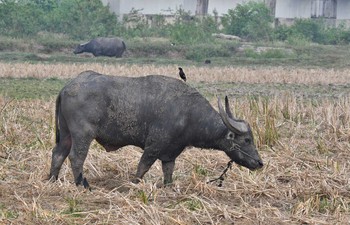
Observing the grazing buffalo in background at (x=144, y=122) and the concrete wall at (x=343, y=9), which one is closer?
the grazing buffalo in background at (x=144, y=122)

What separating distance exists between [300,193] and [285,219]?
97cm

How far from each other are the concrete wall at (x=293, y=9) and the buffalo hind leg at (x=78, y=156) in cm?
3063

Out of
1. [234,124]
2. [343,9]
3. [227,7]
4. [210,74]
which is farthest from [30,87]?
[343,9]

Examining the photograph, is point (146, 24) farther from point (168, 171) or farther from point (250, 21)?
point (168, 171)

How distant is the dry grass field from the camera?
255 inches

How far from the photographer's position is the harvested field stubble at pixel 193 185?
6.47 m

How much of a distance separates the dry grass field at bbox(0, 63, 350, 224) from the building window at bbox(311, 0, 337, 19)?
26100 millimetres

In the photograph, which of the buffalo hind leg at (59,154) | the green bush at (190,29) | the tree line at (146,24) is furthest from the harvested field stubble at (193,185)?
the tree line at (146,24)

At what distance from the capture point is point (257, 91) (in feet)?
58.5

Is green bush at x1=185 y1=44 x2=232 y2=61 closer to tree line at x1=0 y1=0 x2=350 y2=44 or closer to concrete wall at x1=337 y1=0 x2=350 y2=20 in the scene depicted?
tree line at x1=0 y1=0 x2=350 y2=44

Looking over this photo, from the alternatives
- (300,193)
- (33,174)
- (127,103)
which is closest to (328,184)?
(300,193)

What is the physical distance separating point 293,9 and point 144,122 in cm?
3074

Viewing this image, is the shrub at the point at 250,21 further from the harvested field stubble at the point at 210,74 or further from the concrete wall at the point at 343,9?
the harvested field stubble at the point at 210,74

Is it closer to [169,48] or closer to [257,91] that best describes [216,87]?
[257,91]
